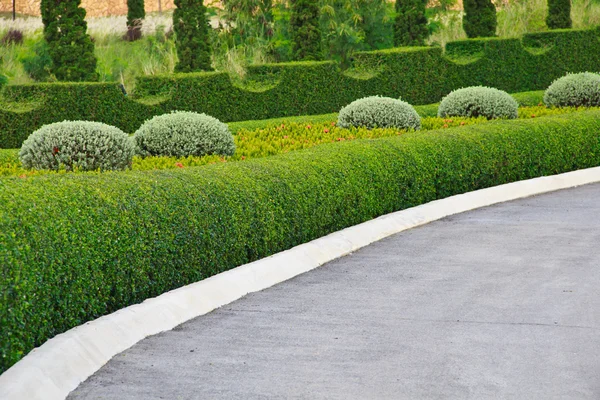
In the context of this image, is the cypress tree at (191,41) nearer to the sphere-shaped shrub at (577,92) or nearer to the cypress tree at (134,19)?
the sphere-shaped shrub at (577,92)

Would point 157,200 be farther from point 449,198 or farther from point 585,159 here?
point 585,159

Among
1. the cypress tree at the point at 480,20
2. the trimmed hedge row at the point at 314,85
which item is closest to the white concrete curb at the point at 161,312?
the trimmed hedge row at the point at 314,85

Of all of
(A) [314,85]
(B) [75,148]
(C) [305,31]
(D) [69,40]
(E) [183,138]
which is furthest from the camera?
(C) [305,31]

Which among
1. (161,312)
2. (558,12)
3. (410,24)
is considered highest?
(558,12)

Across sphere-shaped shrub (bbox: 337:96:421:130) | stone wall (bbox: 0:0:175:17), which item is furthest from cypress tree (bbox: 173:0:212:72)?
stone wall (bbox: 0:0:175:17)

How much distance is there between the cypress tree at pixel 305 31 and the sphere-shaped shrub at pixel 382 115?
840 cm

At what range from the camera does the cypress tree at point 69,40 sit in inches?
886

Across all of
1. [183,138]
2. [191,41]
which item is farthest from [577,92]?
[183,138]

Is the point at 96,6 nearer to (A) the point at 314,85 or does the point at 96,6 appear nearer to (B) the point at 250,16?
(B) the point at 250,16

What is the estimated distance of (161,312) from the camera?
6.72 meters

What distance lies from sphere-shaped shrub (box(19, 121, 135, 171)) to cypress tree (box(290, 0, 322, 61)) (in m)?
14.6

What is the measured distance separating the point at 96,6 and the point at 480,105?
35690 millimetres

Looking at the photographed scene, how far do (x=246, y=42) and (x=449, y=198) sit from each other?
76.8 feet

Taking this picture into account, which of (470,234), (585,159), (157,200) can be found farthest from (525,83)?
(157,200)
